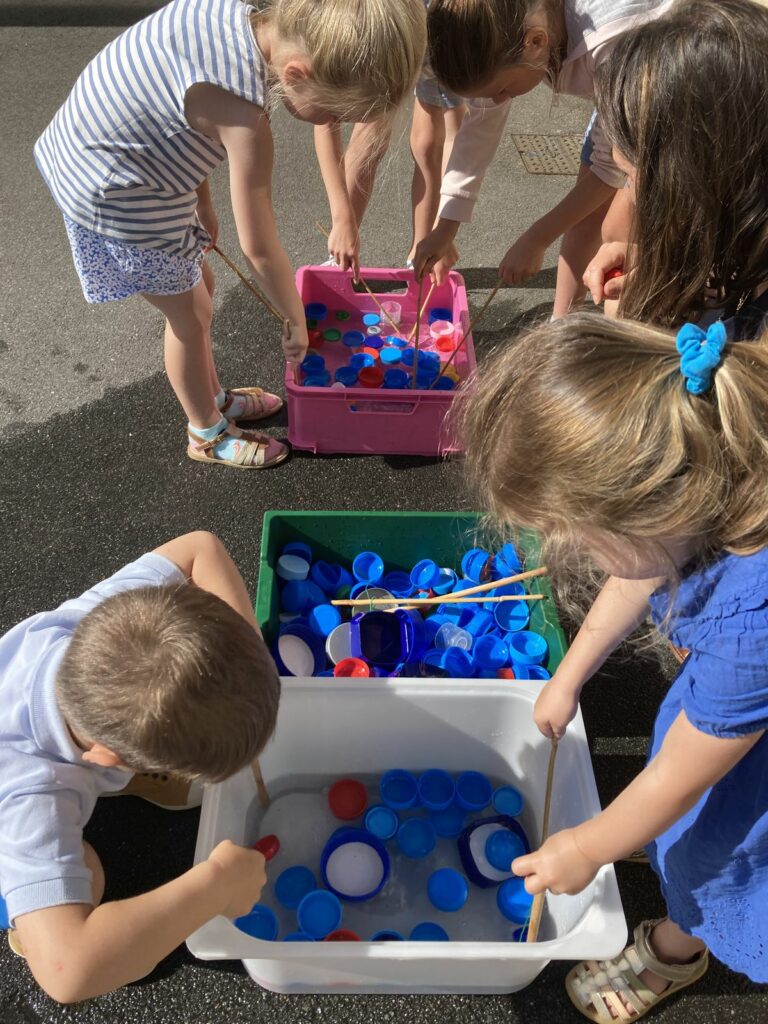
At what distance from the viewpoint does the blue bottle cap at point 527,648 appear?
4.49 feet

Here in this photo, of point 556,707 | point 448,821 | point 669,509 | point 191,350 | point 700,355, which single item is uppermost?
point 700,355

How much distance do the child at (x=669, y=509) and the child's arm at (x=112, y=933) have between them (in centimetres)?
37

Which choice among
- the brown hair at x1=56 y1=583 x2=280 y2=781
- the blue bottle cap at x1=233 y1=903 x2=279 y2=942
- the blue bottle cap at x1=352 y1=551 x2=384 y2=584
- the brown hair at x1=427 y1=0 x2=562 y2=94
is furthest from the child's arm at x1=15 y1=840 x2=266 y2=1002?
the brown hair at x1=427 y1=0 x2=562 y2=94

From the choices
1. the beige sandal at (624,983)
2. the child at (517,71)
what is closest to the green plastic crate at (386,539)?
the beige sandal at (624,983)

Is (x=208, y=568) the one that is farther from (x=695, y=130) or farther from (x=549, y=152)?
(x=549, y=152)

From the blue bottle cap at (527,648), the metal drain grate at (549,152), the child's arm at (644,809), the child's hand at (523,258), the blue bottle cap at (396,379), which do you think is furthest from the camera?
the metal drain grate at (549,152)

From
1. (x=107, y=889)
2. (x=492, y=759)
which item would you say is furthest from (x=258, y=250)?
(x=107, y=889)

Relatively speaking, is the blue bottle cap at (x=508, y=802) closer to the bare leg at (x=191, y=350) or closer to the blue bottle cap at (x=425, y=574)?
the blue bottle cap at (x=425, y=574)

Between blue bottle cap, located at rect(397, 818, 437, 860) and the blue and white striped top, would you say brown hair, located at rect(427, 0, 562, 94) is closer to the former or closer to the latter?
the blue and white striped top

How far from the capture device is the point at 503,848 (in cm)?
120

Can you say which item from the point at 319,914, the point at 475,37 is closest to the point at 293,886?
the point at 319,914

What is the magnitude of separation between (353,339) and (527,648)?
40.2 inches

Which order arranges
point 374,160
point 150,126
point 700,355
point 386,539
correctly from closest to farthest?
1. point 700,355
2. point 150,126
3. point 386,539
4. point 374,160

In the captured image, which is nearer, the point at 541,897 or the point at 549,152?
the point at 541,897
